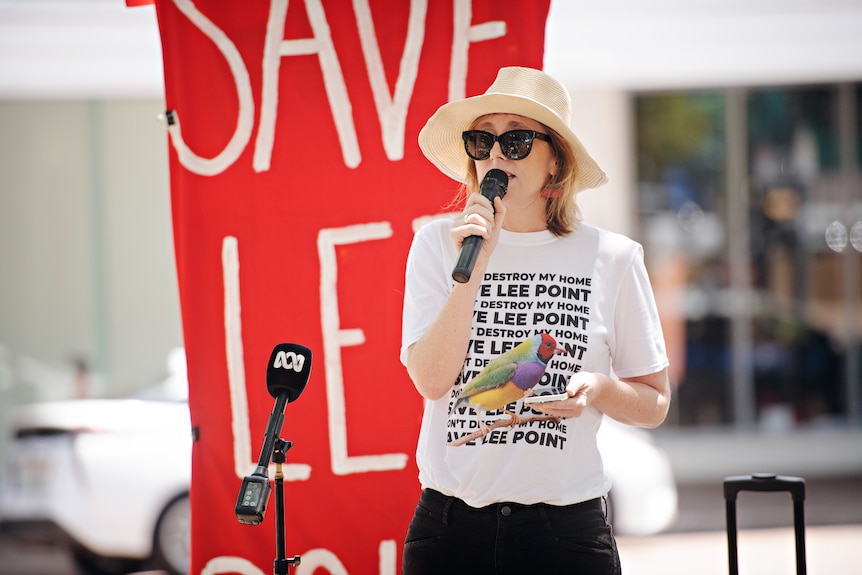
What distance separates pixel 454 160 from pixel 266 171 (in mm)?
864

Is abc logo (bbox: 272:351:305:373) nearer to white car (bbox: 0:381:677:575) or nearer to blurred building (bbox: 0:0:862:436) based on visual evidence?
white car (bbox: 0:381:677:575)

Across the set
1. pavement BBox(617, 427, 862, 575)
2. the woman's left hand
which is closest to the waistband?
the woman's left hand

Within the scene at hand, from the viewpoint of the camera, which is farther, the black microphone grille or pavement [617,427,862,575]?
pavement [617,427,862,575]

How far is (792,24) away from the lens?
6.77 meters

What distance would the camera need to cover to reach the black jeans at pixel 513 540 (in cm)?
206

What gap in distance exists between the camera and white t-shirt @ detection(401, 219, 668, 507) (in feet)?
6.82

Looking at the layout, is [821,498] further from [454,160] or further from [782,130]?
[454,160]

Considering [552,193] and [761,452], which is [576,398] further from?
[761,452]

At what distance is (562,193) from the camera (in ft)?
7.39

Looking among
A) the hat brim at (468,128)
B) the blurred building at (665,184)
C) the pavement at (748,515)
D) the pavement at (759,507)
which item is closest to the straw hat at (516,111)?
the hat brim at (468,128)

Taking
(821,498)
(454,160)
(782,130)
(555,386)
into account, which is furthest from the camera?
(782,130)

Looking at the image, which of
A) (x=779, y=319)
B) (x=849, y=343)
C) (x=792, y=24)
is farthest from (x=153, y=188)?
(x=849, y=343)

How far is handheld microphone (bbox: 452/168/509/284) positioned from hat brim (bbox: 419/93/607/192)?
173 millimetres

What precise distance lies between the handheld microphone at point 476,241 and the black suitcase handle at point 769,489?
3.72 ft
